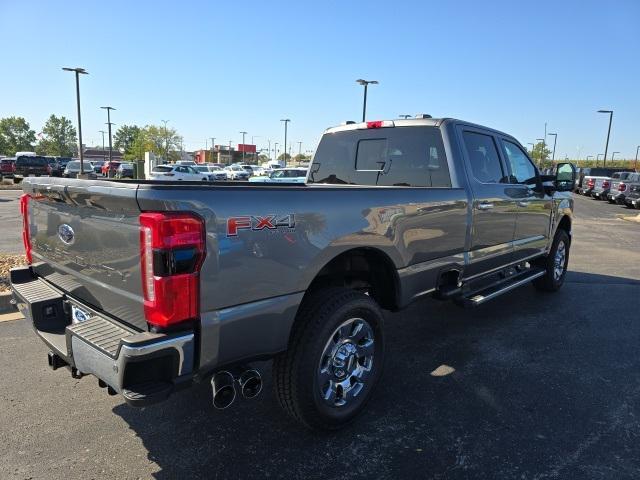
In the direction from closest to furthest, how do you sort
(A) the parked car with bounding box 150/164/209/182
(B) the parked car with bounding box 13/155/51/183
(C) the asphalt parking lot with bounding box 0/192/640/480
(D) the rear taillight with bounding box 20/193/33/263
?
(C) the asphalt parking lot with bounding box 0/192/640/480
(D) the rear taillight with bounding box 20/193/33/263
(B) the parked car with bounding box 13/155/51/183
(A) the parked car with bounding box 150/164/209/182

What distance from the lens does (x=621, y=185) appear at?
25203 millimetres

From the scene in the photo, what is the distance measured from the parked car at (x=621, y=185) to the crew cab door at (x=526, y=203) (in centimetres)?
2307

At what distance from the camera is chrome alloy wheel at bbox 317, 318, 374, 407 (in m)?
2.95

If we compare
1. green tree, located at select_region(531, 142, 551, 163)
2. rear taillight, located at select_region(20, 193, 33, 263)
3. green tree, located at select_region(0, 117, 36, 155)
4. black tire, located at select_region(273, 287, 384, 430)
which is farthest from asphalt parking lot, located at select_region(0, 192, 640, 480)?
green tree, located at select_region(0, 117, 36, 155)

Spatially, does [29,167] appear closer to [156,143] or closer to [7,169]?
[7,169]


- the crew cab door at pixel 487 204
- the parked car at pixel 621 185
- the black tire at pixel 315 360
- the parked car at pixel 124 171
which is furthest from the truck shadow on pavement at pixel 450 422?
the parked car at pixel 124 171

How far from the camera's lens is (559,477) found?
2.62 meters

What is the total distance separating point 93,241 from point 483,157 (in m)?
3.59

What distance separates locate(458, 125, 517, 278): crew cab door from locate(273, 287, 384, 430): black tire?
67.9 inches

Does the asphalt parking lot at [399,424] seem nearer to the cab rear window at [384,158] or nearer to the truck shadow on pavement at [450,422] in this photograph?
the truck shadow on pavement at [450,422]

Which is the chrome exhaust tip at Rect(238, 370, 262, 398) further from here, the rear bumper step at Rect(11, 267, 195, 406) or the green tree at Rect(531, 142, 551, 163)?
the green tree at Rect(531, 142, 551, 163)

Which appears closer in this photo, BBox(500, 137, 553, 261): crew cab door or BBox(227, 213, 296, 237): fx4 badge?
BBox(227, 213, 296, 237): fx4 badge

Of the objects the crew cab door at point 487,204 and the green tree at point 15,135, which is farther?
the green tree at point 15,135

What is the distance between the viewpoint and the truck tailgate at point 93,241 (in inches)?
89.2
